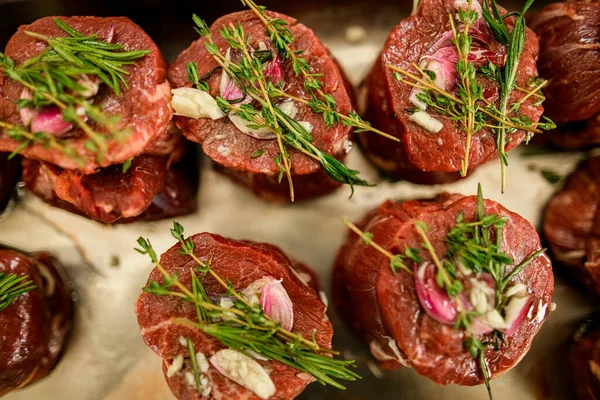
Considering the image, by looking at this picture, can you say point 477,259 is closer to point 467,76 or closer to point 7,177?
point 467,76

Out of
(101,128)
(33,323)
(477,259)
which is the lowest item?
(33,323)

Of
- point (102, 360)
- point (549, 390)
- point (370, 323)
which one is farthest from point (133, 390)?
point (549, 390)

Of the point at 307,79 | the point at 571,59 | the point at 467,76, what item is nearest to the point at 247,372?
the point at 307,79

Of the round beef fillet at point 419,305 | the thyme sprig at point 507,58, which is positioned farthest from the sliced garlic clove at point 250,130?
the thyme sprig at point 507,58

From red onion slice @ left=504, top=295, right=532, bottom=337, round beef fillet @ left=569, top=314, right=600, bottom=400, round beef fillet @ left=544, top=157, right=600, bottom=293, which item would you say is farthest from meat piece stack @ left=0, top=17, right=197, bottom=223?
round beef fillet @ left=569, top=314, right=600, bottom=400

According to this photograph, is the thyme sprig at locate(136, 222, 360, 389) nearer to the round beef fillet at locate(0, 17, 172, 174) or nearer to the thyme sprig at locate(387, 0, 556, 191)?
the round beef fillet at locate(0, 17, 172, 174)

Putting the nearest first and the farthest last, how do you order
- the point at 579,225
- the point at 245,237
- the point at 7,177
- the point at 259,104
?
the point at 259,104 → the point at 579,225 → the point at 7,177 → the point at 245,237

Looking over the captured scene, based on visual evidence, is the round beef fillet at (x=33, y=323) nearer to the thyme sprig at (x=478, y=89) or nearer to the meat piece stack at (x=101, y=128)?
the meat piece stack at (x=101, y=128)
